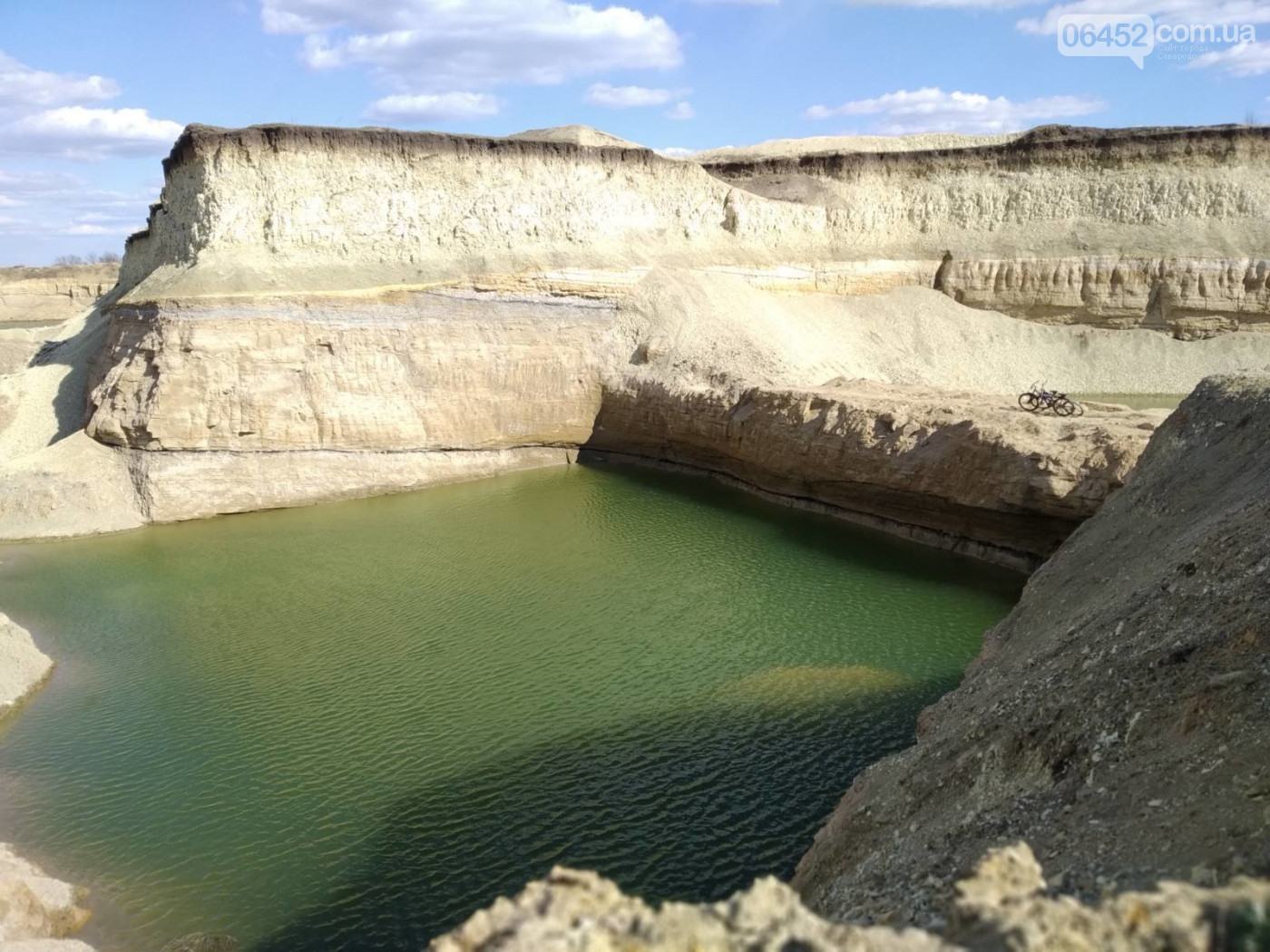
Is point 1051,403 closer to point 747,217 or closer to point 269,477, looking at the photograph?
point 747,217

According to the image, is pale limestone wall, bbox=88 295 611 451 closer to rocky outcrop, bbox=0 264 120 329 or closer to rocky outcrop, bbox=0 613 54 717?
rocky outcrop, bbox=0 613 54 717

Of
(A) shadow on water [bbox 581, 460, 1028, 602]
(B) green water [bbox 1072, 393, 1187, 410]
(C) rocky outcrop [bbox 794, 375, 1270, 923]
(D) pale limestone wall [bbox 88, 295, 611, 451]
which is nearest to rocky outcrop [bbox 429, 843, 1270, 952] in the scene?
(C) rocky outcrop [bbox 794, 375, 1270, 923]

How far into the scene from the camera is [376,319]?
2328 cm

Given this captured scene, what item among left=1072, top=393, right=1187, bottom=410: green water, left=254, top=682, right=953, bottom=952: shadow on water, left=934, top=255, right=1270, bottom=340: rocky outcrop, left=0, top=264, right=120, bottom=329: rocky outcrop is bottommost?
left=254, top=682, right=953, bottom=952: shadow on water

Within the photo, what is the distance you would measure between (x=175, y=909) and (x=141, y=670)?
6.27 meters

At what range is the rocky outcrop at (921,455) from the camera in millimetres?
15016

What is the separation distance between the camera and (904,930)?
322 cm

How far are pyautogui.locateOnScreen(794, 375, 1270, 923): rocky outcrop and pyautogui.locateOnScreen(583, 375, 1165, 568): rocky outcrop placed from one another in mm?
6198

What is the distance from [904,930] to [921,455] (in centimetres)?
1509

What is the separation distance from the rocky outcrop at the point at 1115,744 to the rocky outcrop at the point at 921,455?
6.20 meters

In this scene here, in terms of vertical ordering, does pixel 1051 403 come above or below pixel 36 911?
above

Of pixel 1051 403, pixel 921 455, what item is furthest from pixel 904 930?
pixel 1051 403

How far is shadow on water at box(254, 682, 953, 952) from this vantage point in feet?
26.1

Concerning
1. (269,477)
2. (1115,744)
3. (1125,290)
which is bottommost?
(269,477)
